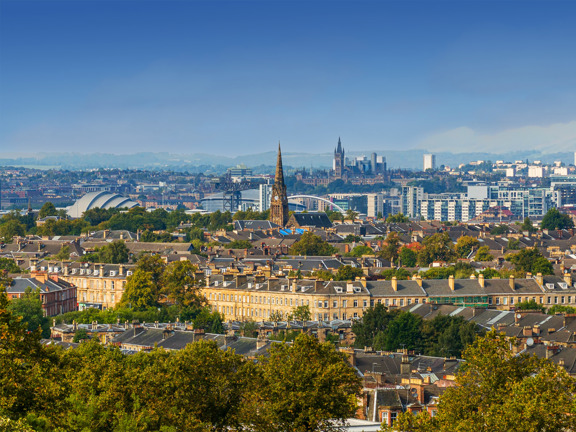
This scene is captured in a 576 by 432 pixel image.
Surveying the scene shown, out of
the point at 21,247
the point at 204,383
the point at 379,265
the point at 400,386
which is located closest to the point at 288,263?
the point at 379,265

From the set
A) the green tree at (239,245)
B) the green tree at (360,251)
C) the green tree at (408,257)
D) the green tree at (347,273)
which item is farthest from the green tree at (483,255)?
the green tree at (239,245)

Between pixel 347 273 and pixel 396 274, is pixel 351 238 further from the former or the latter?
pixel 347 273

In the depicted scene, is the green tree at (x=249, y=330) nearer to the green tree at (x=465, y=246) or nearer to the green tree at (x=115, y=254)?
the green tree at (x=115, y=254)

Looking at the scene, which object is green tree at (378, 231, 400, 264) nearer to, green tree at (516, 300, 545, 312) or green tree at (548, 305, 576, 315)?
green tree at (516, 300, 545, 312)

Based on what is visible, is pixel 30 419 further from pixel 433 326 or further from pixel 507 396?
pixel 433 326

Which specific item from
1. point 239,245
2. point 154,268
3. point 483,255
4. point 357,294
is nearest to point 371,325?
point 357,294
